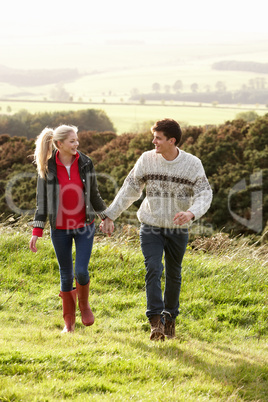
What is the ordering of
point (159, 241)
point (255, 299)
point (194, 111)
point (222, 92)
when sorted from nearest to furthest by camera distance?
point (159, 241) → point (255, 299) → point (194, 111) → point (222, 92)

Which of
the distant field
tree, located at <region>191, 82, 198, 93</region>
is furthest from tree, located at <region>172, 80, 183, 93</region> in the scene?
the distant field

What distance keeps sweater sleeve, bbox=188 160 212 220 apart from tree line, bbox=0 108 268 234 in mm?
13613

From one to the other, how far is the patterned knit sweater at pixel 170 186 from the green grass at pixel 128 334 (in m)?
1.17

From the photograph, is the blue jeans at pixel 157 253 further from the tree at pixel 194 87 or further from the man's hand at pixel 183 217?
the tree at pixel 194 87

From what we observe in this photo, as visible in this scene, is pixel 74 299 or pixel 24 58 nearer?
pixel 74 299

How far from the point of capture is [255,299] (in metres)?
6.08

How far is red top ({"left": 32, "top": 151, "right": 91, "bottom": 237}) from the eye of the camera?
4695 millimetres

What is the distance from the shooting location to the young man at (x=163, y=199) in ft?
15.1

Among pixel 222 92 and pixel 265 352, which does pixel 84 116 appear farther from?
pixel 265 352

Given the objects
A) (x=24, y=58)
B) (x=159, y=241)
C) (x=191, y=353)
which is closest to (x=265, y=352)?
(x=191, y=353)

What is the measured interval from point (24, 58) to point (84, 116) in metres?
98.5

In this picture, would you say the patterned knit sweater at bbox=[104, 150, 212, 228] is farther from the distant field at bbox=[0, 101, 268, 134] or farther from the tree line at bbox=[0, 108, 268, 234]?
the distant field at bbox=[0, 101, 268, 134]

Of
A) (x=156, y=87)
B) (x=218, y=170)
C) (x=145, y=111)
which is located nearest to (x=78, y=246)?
(x=218, y=170)

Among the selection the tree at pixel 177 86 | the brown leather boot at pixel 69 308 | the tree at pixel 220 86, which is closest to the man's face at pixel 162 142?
the brown leather boot at pixel 69 308
